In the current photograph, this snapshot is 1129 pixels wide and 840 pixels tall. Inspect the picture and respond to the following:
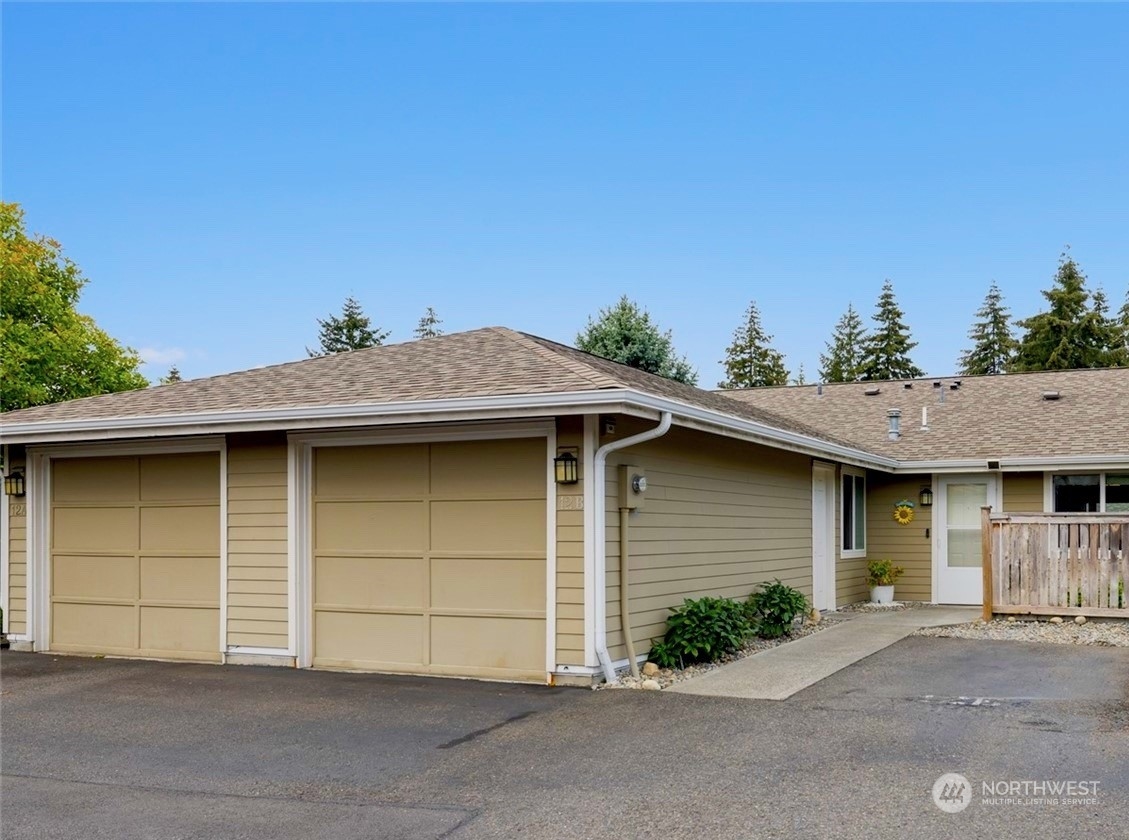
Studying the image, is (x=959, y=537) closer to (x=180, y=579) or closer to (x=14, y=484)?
(x=180, y=579)

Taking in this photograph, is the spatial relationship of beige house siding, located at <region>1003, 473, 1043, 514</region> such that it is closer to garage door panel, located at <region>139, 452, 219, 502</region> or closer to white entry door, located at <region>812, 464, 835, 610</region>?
white entry door, located at <region>812, 464, 835, 610</region>

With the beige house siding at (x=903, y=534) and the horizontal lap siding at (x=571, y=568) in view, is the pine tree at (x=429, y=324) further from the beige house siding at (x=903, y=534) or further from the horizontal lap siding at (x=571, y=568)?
the horizontal lap siding at (x=571, y=568)

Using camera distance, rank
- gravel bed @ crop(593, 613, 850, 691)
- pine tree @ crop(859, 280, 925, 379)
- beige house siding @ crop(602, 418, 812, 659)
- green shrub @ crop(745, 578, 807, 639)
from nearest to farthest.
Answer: gravel bed @ crop(593, 613, 850, 691)
beige house siding @ crop(602, 418, 812, 659)
green shrub @ crop(745, 578, 807, 639)
pine tree @ crop(859, 280, 925, 379)

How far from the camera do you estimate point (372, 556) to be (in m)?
9.25

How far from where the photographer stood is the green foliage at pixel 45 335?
959 inches

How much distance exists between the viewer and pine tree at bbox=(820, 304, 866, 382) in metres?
47.8

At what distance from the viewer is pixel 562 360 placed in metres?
9.13

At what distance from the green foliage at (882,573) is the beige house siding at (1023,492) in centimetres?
187

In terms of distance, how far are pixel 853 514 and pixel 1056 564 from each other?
3.89 m

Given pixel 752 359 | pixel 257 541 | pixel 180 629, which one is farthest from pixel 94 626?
pixel 752 359

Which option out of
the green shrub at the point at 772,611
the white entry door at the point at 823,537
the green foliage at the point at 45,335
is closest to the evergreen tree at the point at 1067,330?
the white entry door at the point at 823,537

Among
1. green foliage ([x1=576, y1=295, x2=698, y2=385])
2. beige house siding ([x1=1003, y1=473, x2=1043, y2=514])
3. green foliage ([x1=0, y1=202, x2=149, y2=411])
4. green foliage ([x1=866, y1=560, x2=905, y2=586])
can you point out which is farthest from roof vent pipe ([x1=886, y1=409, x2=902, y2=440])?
green foliage ([x1=0, y1=202, x2=149, y2=411])

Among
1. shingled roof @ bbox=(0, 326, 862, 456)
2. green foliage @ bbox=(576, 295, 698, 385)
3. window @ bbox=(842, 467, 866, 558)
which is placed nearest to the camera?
shingled roof @ bbox=(0, 326, 862, 456)

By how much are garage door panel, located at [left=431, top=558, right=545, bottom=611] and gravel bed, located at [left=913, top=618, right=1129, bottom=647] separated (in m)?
5.12
